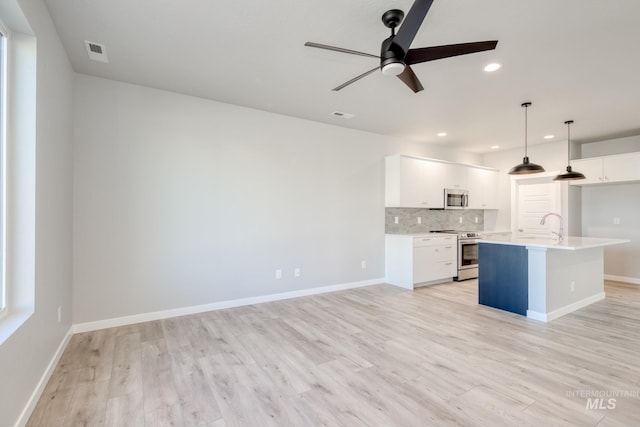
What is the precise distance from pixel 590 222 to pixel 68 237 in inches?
325

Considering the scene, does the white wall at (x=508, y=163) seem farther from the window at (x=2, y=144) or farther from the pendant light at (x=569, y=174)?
the window at (x=2, y=144)

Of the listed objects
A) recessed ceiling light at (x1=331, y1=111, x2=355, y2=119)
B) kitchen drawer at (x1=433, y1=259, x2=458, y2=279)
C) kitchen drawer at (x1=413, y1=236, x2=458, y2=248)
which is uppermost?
recessed ceiling light at (x1=331, y1=111, x2=355, y2=119)

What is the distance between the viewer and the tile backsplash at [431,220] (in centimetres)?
565

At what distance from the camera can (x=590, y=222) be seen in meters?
5.87

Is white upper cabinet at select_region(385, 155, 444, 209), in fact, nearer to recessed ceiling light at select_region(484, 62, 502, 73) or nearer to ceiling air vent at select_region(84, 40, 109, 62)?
recessed ceiling light at select_region(484, 62, 502, 73)

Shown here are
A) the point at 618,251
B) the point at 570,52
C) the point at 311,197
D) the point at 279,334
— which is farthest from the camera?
the point at 618,251

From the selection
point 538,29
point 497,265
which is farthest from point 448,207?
point 538,29

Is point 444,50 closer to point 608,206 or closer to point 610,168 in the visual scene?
point 610,168

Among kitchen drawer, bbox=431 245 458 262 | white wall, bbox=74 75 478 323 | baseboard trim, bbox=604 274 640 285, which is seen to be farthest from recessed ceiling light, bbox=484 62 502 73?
baseboard trim, bbox=604 274 640 285

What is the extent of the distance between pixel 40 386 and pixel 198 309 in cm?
175

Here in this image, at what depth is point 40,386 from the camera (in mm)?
2070

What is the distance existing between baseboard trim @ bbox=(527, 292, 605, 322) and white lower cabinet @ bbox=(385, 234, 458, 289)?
67.2 inches

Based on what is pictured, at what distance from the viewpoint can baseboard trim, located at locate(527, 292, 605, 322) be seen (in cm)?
352

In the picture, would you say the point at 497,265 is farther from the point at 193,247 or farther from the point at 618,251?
the point at 193,247
